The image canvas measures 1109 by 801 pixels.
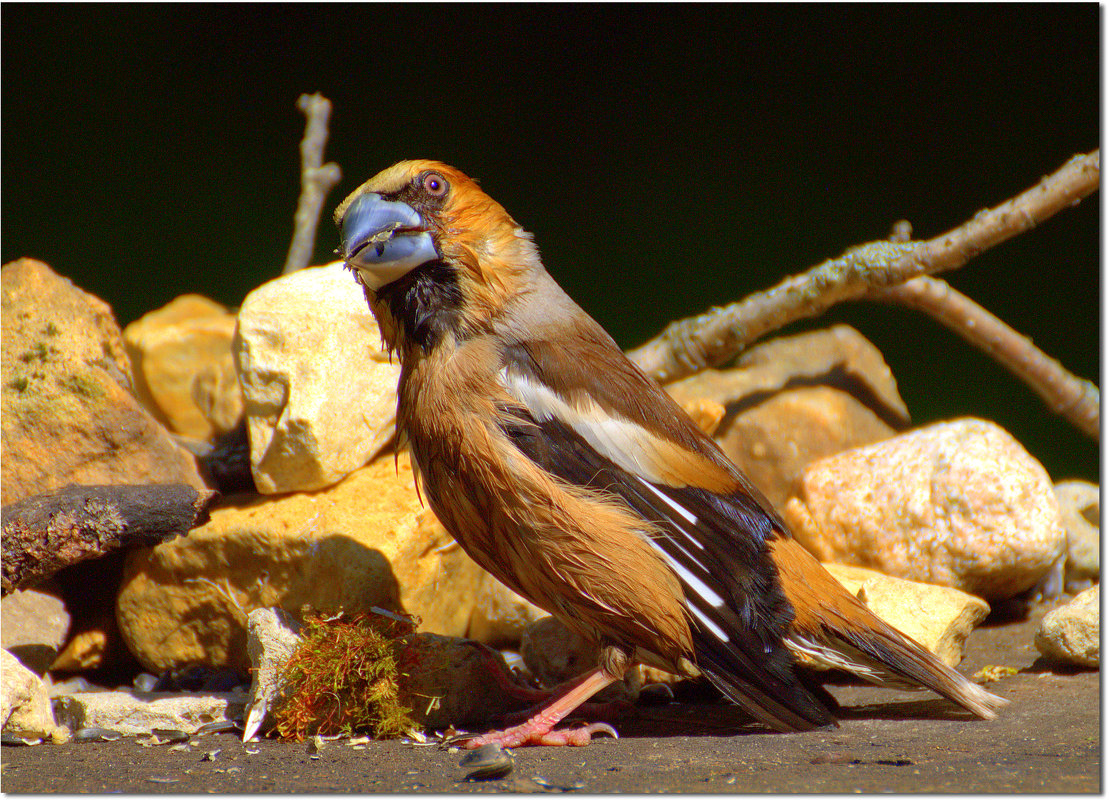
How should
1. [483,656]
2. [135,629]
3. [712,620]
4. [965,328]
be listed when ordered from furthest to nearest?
[965,328]
[135,629]
[483,656]
[712,620]

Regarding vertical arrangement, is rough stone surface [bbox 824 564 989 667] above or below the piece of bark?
below

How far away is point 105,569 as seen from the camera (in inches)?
135

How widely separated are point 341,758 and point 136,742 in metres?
0.64

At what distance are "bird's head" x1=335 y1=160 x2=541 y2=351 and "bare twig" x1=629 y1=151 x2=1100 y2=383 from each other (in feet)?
5.29

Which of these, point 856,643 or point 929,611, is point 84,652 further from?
point 929,611

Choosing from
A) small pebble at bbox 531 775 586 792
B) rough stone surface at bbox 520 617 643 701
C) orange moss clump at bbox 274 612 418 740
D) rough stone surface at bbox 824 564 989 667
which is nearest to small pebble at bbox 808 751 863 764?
small pebble at bbox 531 775 586 792

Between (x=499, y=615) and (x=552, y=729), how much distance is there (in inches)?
35.3

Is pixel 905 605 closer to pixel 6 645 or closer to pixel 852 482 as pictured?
pixel 852 482

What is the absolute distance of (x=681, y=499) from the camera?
8.15ft

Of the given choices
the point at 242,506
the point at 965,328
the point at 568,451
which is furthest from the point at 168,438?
the point at 965,328

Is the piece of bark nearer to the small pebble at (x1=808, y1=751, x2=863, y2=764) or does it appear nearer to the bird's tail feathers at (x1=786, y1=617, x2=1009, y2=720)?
the bird's tail feathers at (x1=786, y1=617, x2=1009, y2=720)

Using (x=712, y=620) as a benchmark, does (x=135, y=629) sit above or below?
below

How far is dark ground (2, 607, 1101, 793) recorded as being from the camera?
6.20ft

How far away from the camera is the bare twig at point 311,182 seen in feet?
15.5
